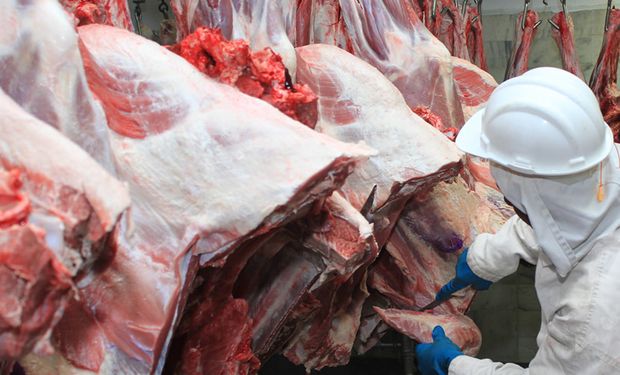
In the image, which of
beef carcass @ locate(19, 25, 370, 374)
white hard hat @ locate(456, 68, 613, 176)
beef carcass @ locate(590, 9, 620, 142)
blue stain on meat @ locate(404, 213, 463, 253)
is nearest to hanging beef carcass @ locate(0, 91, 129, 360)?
beef carcass @ locate(19, 25, 370, 374)

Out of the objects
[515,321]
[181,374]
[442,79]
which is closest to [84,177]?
[181,374]

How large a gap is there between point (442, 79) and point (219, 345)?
4.88 feet

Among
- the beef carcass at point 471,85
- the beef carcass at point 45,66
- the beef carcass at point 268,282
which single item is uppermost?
the beef carcass at point 45,66

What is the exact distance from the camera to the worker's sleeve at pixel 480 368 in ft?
7.39

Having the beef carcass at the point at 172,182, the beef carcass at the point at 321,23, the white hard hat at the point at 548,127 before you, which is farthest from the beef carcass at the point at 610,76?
the beef carcass at the point at 172,182

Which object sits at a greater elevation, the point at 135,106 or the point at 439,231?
the point at 135,106

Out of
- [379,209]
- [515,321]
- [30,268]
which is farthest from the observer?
[515,321]

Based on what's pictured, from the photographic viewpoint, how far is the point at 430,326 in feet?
8.76

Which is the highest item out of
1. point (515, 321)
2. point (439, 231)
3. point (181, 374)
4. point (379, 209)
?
point (379, 209)

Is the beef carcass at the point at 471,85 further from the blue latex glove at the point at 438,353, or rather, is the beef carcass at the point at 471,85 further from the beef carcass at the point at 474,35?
the blue latex glove at the point at 438,353

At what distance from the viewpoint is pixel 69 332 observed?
1542mm

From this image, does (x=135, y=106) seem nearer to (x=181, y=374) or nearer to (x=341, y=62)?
(x=181, y=374)

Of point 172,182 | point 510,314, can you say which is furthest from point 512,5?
point 172,182

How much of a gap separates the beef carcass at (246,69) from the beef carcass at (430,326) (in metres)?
1.06
